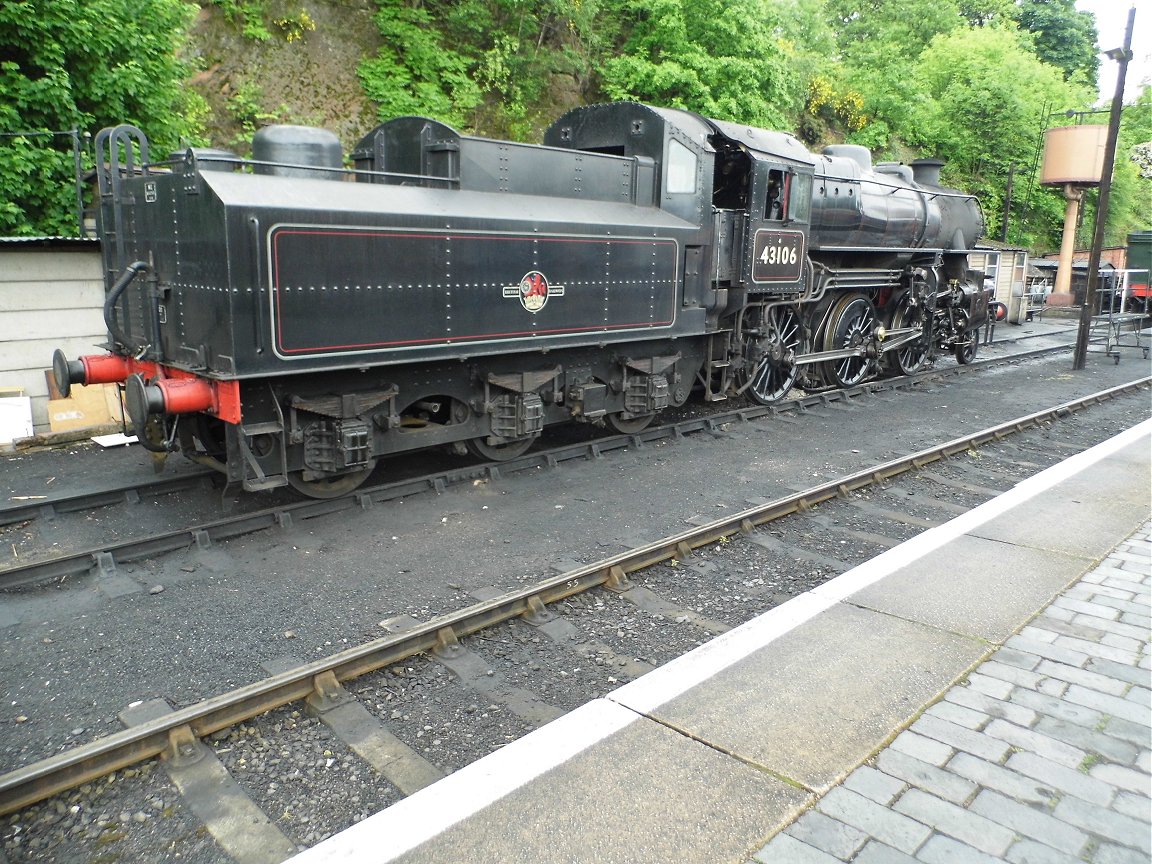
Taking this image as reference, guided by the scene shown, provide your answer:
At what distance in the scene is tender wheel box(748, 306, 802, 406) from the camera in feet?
32.9

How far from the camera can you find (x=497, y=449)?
7.50 meters

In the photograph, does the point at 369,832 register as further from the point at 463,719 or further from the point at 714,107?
the point at 714,107

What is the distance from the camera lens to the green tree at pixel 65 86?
853cm

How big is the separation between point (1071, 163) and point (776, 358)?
851 inches

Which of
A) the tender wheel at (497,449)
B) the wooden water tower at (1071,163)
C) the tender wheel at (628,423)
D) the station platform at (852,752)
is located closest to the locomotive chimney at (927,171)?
the tender wheel at (628,423)

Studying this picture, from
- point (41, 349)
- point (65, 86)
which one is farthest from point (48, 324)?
point (65, 86)

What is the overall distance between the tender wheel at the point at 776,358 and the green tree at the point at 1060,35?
42.7 metres

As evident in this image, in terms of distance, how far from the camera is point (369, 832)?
2.65m

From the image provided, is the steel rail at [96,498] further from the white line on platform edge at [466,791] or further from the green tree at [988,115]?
the green tree at [988,115]

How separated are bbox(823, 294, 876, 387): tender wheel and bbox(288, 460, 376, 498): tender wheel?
7.31 metres

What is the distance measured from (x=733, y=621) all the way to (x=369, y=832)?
2.57m

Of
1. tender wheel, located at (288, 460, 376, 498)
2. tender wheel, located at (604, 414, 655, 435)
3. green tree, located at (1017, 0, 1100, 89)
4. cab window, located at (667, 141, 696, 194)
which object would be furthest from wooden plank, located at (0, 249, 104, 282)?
green tree, located at (1017, 0, 1100, 89)

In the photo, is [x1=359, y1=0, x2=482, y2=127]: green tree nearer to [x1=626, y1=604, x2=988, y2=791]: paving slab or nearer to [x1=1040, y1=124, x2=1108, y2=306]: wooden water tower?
[x1=626, y1=604, x2=988, y2=791]: paving slab

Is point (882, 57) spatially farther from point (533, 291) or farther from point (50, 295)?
point (50, 295)
